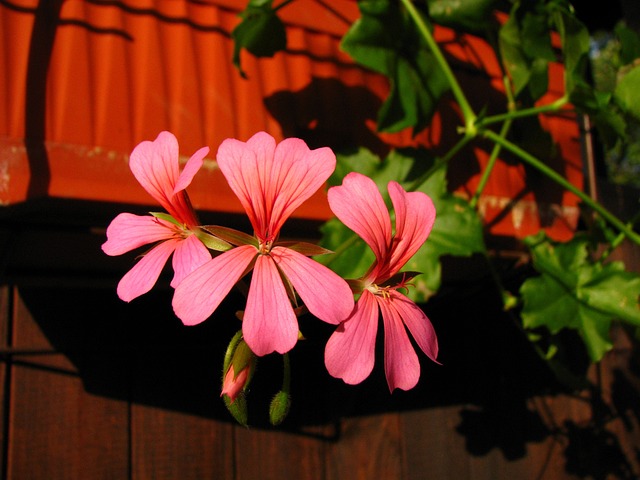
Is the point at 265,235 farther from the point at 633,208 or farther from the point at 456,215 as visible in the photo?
the point at 633,208

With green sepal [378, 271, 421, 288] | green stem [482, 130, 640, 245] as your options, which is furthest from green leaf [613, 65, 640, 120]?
green sepal [378, 271, 421, 288]

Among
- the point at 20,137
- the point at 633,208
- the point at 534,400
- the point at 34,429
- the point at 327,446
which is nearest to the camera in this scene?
the point at 20,137

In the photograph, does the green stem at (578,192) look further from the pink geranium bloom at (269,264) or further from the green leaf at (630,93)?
the pink geranium bloom at (269,264)

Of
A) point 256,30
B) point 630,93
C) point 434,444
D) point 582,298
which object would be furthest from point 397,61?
point 434,444

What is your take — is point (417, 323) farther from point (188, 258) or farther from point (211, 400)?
point (211, 400)

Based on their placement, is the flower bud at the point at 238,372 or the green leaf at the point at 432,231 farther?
the green leaf at the point at 432,231

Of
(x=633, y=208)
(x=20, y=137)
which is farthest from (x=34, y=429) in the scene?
(x=633, y=208)

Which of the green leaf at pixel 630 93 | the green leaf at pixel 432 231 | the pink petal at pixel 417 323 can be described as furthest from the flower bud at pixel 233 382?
the green leaf at pixel 630 93
